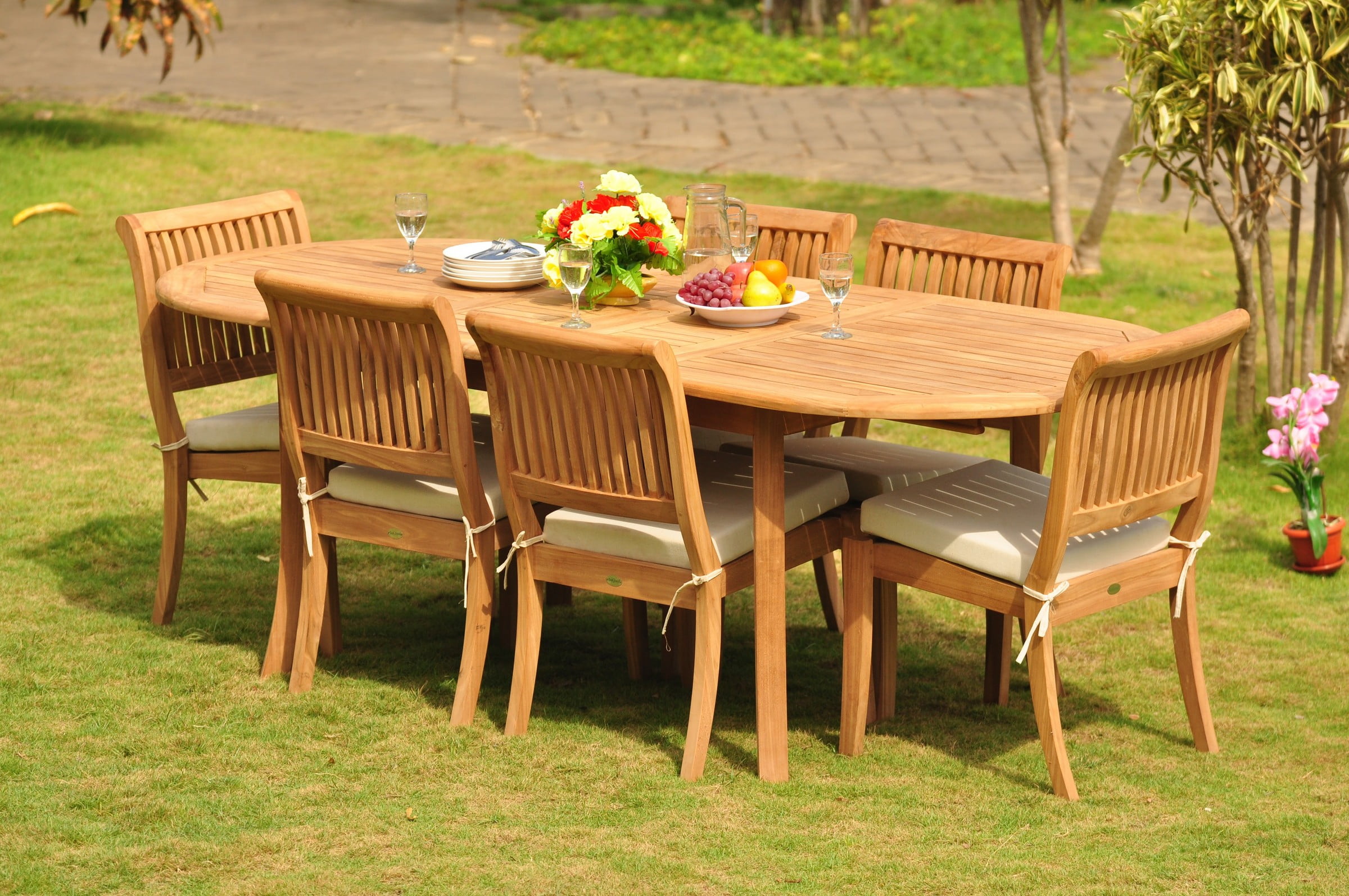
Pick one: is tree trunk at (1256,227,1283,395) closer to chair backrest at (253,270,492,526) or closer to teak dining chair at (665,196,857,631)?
teak dining chair at (665,196,857,631)

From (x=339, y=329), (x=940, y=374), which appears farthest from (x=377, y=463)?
(x=940, y=374)

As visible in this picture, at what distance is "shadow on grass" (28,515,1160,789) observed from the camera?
143 inches

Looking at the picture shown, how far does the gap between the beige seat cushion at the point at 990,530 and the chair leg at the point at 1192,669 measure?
170mm

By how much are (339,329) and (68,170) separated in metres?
6.27

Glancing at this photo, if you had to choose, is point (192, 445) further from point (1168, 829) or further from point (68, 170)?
point (68, 170)

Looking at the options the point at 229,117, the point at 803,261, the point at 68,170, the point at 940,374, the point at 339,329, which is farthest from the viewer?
the point at 229,117

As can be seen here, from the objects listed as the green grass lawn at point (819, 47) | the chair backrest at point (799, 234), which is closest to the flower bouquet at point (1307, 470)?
the chair backrest at point (799, 234)

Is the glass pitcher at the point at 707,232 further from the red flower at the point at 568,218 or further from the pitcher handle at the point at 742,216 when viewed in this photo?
the red flower at the point at 568,218

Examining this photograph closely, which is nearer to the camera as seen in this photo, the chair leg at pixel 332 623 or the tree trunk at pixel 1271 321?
the chair leg at pixel 332 623

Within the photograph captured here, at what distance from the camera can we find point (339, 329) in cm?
342

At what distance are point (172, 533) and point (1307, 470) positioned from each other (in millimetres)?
3015

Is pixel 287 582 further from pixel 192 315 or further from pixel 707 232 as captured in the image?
pixel 707 232

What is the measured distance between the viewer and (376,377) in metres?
3.44

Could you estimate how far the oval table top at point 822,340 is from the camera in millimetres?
3014
